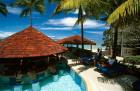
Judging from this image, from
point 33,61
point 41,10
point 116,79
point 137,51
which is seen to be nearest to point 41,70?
point 33,61

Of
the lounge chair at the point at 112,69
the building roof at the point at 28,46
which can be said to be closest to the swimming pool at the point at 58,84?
the lounge chair at the point at 112,69

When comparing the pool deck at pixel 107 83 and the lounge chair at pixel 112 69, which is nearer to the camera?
the pool deck at pixel 107 83

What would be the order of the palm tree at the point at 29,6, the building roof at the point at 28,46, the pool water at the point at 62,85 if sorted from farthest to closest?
the palm tree at the point at 29,6 → the building roof at the point at 28,46 → the pool water at the point at 62,85

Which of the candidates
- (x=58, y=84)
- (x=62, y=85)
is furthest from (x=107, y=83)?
(x=58, y=84)

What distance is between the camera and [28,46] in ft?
55.6

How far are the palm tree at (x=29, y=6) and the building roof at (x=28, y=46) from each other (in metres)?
25.2

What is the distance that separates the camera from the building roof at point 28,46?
16.2 metres

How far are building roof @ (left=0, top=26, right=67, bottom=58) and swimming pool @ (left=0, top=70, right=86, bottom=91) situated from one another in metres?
1.93

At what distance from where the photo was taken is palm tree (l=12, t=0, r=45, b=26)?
43056mm

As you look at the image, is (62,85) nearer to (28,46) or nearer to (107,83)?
(107,83)

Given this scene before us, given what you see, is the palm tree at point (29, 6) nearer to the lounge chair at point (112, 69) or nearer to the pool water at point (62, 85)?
the pool water at point (62, 85)

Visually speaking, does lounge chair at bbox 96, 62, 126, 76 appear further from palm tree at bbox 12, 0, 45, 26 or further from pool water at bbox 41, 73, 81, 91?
palm tree at bbox 12, 0, 45, 26

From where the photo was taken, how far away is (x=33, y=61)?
722 inches

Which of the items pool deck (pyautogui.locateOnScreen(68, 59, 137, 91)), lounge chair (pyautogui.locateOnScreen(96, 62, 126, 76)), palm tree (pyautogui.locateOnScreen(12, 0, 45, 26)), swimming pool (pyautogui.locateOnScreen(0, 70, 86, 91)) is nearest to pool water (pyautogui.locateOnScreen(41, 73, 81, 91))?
swimming pool (pyautogui.locateOnScreen(0, 70, 86, 91))
